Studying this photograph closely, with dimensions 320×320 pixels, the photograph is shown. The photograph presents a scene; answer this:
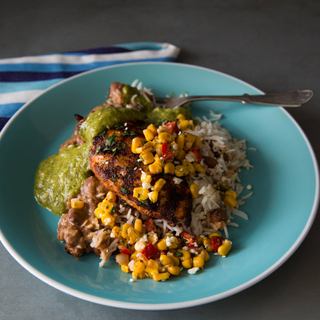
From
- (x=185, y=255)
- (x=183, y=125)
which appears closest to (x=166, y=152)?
(x=183, y=125)

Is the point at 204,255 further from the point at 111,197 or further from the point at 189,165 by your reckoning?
the point at 111,197

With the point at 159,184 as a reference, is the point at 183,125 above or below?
above

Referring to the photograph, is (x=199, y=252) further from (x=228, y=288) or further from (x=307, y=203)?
(x=307, y=203)

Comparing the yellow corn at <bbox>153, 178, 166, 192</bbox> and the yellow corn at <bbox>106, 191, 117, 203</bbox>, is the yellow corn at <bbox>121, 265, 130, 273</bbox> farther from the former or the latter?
the yellow corn at <bbox>153, 178, 166, 192</bbox>

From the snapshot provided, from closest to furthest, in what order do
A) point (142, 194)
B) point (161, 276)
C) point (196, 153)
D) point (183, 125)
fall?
point (161, 276)
point (142, 194)
point (196, 153)
point (183, 125)

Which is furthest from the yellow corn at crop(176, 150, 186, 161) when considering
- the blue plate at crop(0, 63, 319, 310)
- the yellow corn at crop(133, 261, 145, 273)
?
the yellow corn at crop(133, 261, 145, 273)

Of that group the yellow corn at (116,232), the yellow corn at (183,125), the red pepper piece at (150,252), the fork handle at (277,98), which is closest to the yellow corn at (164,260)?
the red pepper piece at (150,252)
